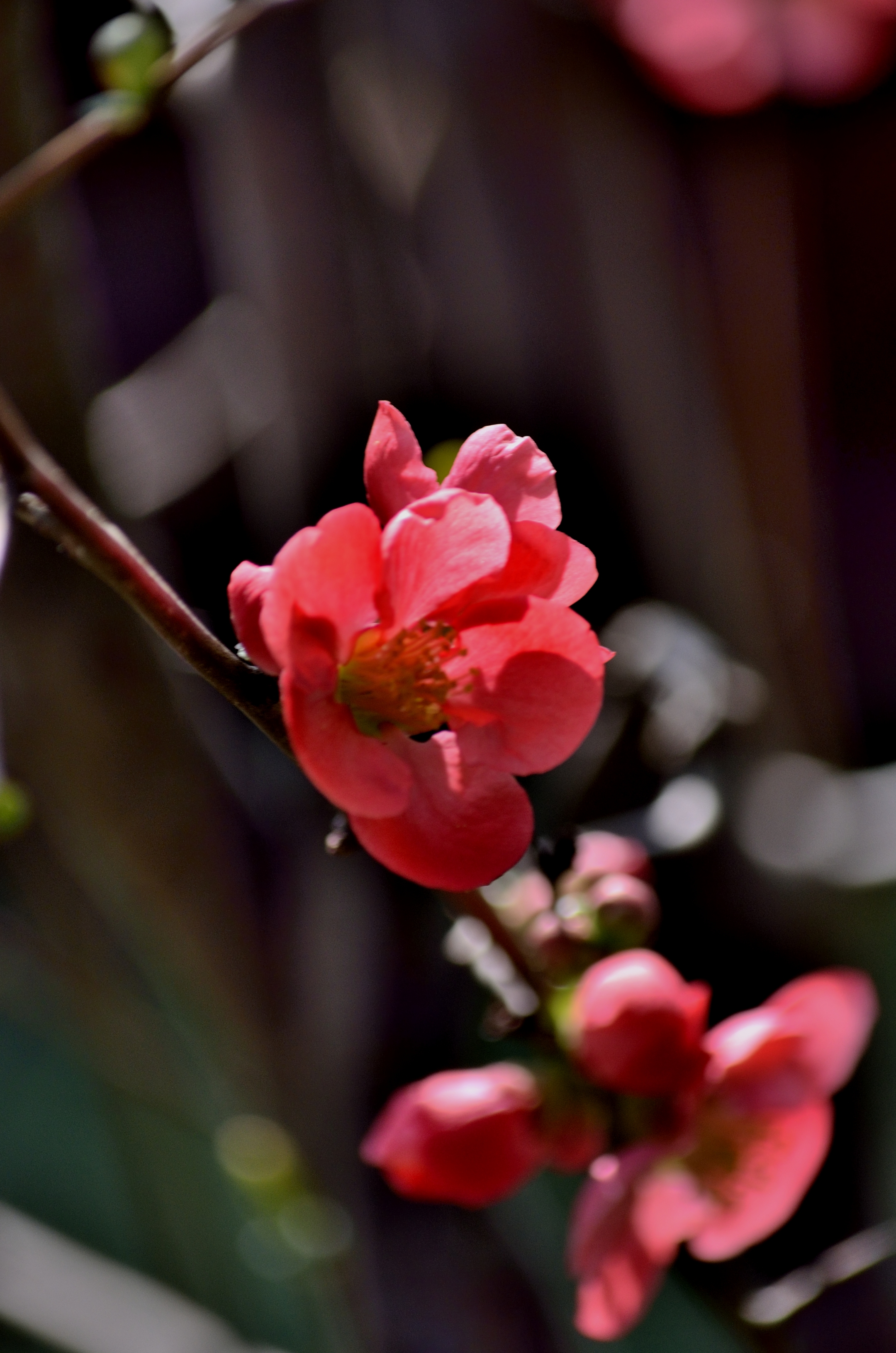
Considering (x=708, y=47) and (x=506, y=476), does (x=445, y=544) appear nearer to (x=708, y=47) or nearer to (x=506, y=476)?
(x=506, y=476)

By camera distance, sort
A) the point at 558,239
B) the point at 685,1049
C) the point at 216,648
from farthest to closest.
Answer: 1. the point at 558,239
2. the point at 685,1049
3. the point at 216,648

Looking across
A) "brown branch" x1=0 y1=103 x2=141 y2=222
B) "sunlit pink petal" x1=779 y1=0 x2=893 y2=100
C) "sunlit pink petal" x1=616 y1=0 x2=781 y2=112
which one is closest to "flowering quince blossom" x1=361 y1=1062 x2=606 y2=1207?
"brown branch" x1=0 y1=103 x2=141 y2=222

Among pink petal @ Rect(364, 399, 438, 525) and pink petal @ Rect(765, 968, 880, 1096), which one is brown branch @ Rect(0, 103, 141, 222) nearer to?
pink petal @ Rect(364, 399, 438, 525)

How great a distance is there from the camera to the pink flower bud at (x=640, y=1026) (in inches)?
14.4

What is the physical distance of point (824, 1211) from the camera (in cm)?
116

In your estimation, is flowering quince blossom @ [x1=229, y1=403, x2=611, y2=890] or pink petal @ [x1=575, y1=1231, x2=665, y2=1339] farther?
pink petal @ [x1=575, y1=1231, x2=665, y2=1339]

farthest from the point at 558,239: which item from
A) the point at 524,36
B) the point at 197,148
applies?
the point at 197,148

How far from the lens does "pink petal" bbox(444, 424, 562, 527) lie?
11.9 inches

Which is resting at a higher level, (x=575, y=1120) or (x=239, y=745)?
(x=575, y=1120)

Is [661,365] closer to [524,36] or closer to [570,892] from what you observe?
[524,36]

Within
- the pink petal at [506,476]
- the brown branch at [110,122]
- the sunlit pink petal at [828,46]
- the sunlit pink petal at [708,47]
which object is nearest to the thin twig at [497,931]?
the pink petal at [506,476]

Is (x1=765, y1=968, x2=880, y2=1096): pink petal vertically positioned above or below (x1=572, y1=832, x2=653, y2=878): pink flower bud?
below

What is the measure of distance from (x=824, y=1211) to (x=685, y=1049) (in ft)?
3.13

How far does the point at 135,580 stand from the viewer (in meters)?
0.25
